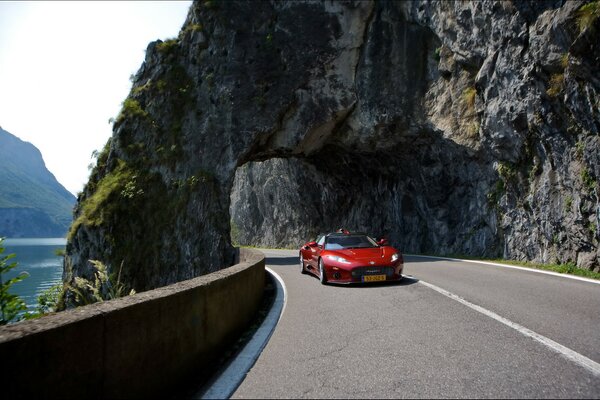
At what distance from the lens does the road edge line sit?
3.46 m

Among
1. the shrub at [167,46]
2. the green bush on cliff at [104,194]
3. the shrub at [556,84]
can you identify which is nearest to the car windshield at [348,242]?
the shrub at [556,84]

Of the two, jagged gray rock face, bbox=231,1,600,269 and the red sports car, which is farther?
jagged gray rock face, bbox=231,1,600,269

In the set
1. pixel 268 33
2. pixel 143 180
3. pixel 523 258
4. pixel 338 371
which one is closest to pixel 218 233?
pixel 143 180

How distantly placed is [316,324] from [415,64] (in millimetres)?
21407

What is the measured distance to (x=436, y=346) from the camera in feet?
15.1

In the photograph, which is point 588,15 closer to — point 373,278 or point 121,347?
point 373,278

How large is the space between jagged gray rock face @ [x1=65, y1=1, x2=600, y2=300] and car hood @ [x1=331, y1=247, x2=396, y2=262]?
8742mm

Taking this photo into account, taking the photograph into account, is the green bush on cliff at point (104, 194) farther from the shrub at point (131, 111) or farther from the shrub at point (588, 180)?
the shrub at point (588, 180)

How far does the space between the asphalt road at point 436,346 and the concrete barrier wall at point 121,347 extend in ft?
1.91

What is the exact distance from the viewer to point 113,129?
29406mm

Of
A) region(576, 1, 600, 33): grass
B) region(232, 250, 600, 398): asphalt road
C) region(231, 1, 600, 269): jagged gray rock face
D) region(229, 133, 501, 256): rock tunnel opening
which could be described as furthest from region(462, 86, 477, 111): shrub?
region(232, 250, 600, 398): asphalt road

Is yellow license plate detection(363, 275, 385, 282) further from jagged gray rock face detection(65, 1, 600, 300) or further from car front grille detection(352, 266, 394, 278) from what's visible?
jagged gray rock face detection(65, 1, 600, 300)

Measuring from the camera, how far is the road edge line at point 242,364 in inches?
136

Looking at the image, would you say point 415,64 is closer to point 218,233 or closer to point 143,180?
point 218,233
